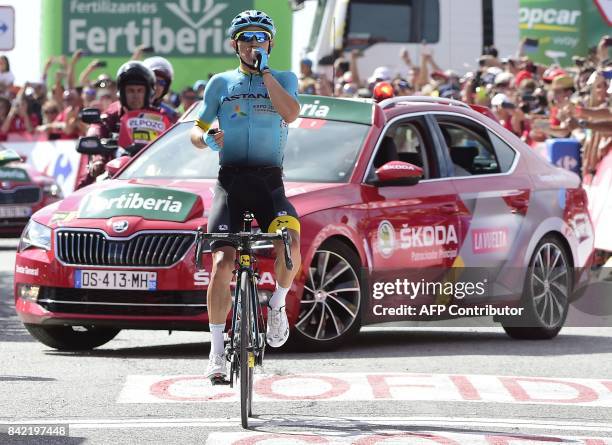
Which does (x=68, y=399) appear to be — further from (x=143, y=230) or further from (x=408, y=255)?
(x=408, y=255)

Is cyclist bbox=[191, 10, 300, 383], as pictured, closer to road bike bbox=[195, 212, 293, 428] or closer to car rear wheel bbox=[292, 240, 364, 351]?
road bike bbox=[195, 212, 293, 428]

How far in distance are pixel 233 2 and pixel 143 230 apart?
24861mm

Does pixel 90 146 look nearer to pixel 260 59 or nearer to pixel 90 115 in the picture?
pixel 90 115

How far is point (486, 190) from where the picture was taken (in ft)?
41.9

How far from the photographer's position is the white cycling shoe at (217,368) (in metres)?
8.65

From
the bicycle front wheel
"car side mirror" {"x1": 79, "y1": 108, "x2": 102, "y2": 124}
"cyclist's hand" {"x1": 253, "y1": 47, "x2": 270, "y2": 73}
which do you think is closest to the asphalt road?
the bicycle front wheel

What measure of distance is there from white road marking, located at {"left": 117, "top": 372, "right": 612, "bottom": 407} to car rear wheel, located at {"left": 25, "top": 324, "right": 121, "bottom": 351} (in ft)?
5.86

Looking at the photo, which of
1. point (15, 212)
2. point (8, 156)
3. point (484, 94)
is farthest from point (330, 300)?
point (15, 212)

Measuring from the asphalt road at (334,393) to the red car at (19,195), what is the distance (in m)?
9.52

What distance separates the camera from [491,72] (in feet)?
76.2

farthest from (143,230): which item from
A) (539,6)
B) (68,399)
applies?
(539,6)

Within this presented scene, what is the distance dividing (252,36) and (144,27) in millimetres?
26630

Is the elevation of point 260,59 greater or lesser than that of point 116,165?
greater

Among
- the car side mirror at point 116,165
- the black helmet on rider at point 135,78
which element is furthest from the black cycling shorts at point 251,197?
the black helmet on rider at point 135,78
